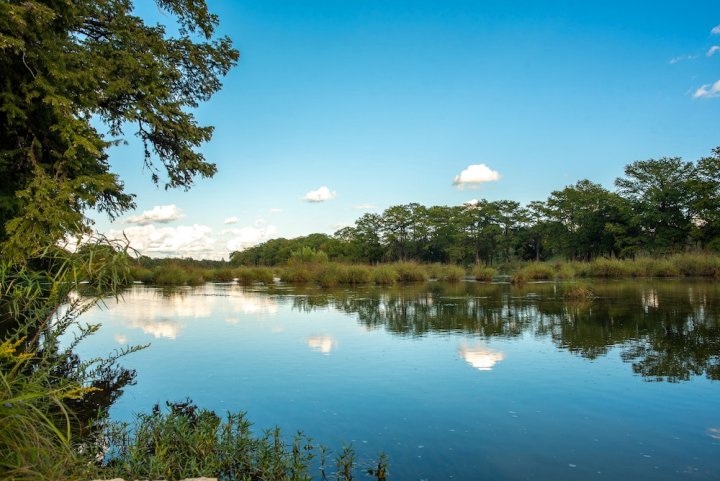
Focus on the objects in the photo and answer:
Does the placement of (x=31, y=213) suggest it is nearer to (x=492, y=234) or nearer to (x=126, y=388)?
(x=126, y=388)

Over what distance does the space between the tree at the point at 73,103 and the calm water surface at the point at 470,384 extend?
3.36 m

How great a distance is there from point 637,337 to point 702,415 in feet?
18.9

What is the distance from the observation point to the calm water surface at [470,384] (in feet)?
16.9

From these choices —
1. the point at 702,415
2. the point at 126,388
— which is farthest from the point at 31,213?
the point at 702,415

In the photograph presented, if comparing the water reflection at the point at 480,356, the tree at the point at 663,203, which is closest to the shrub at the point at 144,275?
the water reflection at the point at 480,356

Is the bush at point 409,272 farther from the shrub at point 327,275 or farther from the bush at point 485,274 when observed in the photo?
the shrub at point 327,275

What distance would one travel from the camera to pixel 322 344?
37.7 feet

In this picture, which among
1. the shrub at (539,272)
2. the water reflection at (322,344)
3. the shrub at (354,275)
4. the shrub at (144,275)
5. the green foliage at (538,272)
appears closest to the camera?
the water reflection at (322,344)

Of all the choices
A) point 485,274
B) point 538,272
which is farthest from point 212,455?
point 485,274

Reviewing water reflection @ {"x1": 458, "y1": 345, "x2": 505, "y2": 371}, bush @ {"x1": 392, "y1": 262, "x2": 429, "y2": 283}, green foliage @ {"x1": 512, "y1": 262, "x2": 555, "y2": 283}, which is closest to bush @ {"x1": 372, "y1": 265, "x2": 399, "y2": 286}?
bush @ {"x1": 392, "y1": 262, "x2": 429, "y2": 283}

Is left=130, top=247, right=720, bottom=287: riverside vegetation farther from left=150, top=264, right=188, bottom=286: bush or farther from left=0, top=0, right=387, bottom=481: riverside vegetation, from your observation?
left=0, top=0, right=387, bottom=481: riverside vegetation

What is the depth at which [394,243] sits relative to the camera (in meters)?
86.4

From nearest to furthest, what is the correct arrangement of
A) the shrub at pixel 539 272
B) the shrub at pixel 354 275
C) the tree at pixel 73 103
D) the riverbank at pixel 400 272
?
1. the tree at pixel 73 103
2. the shrub at pixel 354 275
3. the riverbank at pixel 400 272
4. the shrub at pixel 539 272

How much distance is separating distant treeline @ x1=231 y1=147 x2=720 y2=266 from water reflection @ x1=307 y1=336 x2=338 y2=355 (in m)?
33.6
